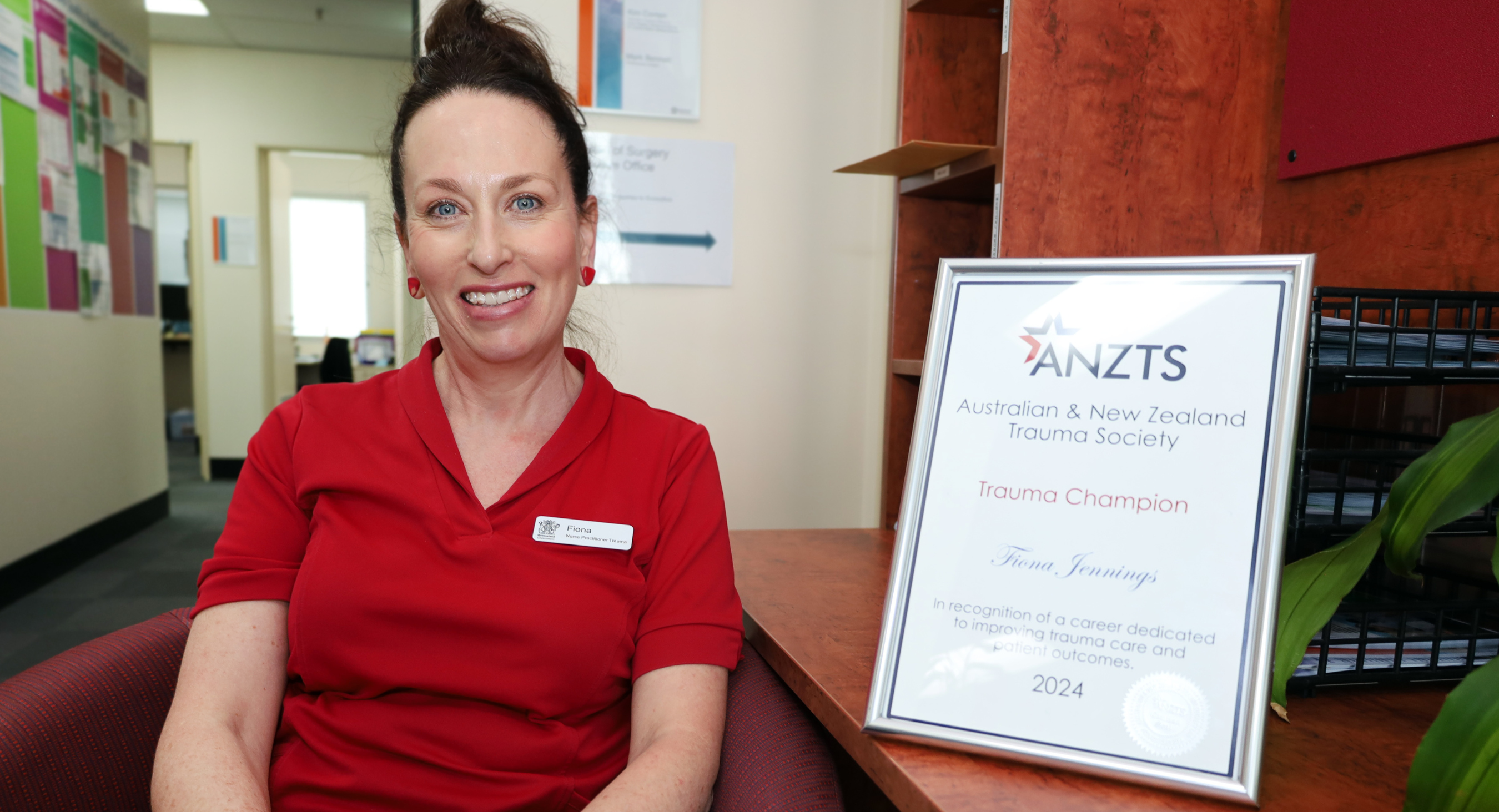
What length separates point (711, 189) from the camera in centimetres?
222

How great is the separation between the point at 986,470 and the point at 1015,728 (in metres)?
0.22

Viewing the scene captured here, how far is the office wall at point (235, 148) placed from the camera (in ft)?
21.5

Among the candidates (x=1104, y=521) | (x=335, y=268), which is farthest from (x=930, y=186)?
(x=335, y=268)

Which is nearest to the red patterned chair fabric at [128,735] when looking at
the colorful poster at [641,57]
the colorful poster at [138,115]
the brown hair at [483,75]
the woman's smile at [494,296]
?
the woman's smile at [494,296]

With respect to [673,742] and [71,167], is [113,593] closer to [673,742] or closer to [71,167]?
[71,167]

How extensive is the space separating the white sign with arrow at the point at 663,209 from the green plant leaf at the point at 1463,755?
184 cm

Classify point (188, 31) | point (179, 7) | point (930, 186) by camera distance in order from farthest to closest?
1. point (188, 31)
2. point (179, 7)
3. point (930, 186)

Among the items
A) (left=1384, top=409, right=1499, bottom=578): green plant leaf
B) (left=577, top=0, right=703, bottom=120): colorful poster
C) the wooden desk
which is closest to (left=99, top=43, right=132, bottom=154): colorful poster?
(left=577, top=0, right=703, bottom=120): colorful poster

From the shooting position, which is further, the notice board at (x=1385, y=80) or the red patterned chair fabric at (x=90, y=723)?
the notice board at (x=1385, y=80)

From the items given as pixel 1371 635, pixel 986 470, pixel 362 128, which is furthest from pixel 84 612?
pixel 362 128

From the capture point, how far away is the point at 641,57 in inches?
A: 83.4

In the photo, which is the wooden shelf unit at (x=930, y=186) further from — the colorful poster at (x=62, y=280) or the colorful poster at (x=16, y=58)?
the colorful poster at (x=62, y=280)

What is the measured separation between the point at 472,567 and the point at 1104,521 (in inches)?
26.6

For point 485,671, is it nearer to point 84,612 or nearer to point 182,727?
point 182,727
